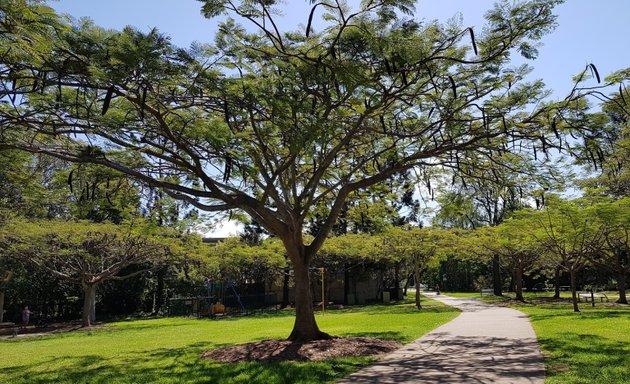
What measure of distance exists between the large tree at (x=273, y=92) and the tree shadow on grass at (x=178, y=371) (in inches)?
115

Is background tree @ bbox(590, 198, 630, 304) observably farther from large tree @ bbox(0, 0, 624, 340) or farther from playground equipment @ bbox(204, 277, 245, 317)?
playground equipment @ bbox(204, 277, 245, 317)

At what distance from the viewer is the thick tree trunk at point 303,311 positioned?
1266cm

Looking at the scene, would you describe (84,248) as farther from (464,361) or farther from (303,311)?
(464,361)

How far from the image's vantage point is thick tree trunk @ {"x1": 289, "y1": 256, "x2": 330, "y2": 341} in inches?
499

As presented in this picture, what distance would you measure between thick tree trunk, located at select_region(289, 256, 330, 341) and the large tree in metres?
0.03

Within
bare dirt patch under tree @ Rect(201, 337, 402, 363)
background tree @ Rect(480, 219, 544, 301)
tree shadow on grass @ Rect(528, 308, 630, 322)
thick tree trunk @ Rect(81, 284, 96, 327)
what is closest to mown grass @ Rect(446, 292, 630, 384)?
tree shadow on grass @ Rect(528, 308, 630, 322)

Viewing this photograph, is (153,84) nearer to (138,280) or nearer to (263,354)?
(263,354)

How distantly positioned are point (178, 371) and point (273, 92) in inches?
229

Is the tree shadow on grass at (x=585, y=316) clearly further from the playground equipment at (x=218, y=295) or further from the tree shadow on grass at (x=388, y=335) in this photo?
the playground equipment at (x=218, y=295)

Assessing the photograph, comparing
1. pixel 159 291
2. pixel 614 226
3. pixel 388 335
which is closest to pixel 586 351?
pixel 388 335

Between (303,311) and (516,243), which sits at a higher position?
(516,243)

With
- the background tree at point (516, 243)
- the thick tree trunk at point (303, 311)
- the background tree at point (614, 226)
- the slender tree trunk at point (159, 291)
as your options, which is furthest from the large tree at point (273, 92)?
the slender tree trunk at point (159, 291)

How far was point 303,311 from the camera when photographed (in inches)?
504

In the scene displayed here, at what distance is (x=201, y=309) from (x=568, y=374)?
1129 inches
